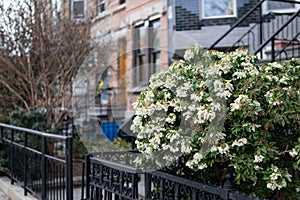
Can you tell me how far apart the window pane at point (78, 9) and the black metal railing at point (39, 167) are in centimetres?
341

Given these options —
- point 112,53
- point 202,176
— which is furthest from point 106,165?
point 112,53

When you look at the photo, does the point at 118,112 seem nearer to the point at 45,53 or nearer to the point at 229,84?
the point at 45,53

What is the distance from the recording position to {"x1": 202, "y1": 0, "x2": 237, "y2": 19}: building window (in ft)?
32.1

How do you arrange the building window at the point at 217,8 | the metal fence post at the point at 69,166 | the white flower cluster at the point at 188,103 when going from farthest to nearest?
1. the building window at the point at 217,8
2. the metal fence post at the point at 69,166
3. the white flower cluster at the point at 188,103

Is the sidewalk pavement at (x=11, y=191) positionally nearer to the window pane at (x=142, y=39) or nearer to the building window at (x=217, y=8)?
the window pane at (x=142, y=39)

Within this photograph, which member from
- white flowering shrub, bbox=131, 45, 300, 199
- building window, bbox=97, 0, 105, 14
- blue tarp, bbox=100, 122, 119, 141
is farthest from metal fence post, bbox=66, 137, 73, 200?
building window, bbox=97, 0, 105, 14

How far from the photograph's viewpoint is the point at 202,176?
3576 mm

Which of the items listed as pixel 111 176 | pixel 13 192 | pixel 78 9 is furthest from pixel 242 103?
pixel 78 9

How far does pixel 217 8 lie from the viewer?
9.82 metres

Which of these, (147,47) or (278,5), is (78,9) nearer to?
(147,47)

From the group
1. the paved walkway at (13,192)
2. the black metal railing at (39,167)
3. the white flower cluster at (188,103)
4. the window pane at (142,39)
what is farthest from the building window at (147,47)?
the white flower cluster at (188,103)

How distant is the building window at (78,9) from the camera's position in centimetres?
947

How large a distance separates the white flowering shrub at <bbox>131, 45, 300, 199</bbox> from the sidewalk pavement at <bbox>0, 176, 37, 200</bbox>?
2869mm

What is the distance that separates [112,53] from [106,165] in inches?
278
